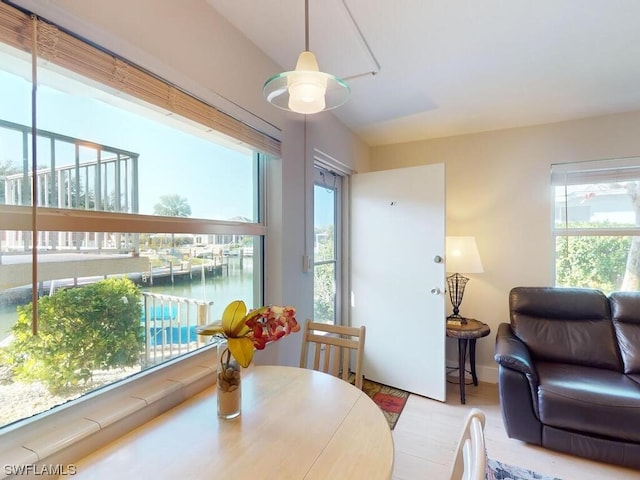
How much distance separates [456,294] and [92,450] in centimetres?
276

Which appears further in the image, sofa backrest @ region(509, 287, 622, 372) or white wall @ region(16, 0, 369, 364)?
sofa backrest @ region(509, 287, 622, 372)

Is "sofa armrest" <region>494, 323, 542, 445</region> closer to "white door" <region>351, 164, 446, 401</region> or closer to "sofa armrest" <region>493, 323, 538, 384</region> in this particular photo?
"sofa armrest" <region>493, 323, 538, 384</region>

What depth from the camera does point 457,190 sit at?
3.12 meters

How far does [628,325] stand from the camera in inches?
90.0

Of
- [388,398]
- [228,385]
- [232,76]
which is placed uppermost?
[232,76]

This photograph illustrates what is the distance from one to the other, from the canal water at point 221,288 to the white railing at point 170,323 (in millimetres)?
25

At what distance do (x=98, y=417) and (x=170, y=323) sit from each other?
1.45ft

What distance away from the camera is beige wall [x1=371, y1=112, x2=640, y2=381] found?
2662 mm

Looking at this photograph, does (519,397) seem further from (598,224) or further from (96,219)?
(96,219)

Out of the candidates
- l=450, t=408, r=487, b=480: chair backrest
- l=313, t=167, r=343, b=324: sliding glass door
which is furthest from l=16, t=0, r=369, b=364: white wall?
l=450, t=408, r=487, b=480: chair backrest

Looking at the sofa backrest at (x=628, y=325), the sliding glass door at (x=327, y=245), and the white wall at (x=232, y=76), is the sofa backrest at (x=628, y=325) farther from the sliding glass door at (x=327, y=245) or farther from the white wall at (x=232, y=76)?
the white wall at (x=232, y=76)

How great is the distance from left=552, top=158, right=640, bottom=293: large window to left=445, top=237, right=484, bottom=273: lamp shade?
2.55ft

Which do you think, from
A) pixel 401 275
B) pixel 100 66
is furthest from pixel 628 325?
pixel 100 66

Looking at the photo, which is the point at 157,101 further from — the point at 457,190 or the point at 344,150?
the point at 457,190
